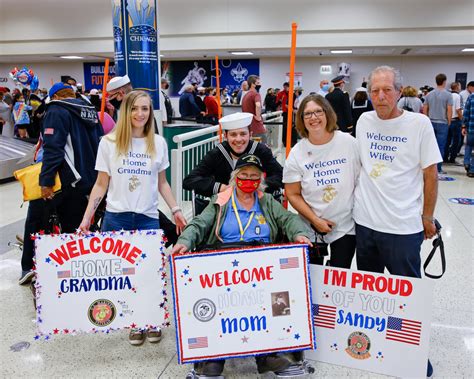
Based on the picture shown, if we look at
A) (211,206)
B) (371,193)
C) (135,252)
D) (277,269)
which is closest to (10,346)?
(135,252)

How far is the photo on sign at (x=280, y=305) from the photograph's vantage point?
2186 mm

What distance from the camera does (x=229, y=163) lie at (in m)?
2.82

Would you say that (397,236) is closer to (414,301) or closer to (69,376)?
(414,301)

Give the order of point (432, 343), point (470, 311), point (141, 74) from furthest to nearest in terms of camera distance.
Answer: point (141, 74) → point (470, 311) → point (432, 343)

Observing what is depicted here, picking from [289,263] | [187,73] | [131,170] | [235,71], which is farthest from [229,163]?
[187,73]

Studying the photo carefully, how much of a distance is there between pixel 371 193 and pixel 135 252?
1.29m

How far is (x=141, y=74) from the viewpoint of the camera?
15.2 feet

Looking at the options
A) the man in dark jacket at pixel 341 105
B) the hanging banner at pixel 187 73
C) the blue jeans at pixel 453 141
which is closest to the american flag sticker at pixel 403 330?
the man in dark jacket at pixel 341 105

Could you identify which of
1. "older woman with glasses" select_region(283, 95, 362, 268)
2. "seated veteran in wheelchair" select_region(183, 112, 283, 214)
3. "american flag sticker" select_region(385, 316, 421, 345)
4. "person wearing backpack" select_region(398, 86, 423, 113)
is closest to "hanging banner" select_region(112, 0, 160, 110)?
"seated veteran in wheelchair" select_region(183, 112, 283, 214)

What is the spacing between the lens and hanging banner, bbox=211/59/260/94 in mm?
16578

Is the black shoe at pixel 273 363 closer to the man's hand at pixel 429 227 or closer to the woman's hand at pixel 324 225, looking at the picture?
the woman's hand at pixel 324 225

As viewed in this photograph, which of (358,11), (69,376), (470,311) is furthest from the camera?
(358,11)

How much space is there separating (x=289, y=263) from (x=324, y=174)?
0.50m

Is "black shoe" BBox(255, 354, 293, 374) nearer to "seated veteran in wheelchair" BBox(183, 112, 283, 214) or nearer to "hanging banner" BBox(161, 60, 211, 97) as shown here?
"seated veteran in wheelchair" BBox(183, 112, 283, 214)
